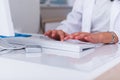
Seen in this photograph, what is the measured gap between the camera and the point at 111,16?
4.65 feet

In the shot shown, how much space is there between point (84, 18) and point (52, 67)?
105 cm

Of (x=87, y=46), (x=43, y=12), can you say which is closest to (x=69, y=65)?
(x=87, y=46)

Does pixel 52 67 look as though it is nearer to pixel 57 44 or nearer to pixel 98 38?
pixel 57 44

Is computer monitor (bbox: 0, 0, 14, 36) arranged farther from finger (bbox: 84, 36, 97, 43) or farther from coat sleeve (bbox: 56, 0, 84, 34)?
coat sleeve (bbox: 56, 0, 84, 34)

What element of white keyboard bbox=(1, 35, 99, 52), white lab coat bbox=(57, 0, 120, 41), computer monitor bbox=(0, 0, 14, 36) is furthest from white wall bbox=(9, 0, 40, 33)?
computer monitor bbox=(0, 0, 14, 36)

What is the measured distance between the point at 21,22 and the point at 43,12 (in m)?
1.94

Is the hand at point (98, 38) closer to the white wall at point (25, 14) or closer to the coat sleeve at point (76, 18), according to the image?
the white wall at point (25, 14)

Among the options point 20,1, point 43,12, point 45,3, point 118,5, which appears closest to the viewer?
point 20,1

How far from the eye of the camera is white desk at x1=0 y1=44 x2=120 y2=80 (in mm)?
516

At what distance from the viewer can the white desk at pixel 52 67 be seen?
1.69 ft

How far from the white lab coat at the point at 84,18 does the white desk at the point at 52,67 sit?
0.76 meters

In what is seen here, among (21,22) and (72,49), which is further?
(21,22)

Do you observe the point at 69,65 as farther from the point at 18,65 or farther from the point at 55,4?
the point at 55,4

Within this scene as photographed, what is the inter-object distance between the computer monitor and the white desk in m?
0.07
